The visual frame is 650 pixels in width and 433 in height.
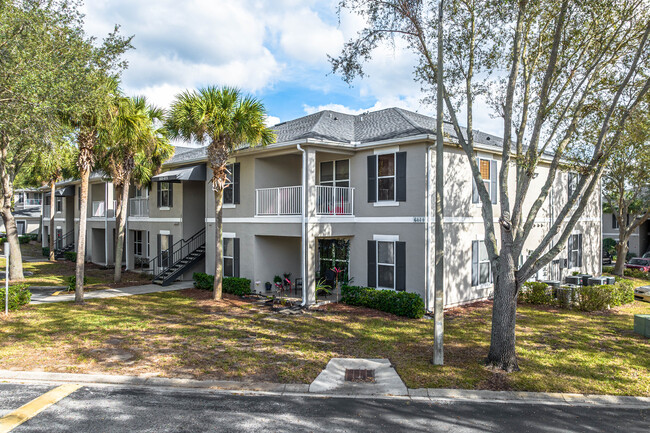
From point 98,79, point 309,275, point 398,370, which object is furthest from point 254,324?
point 98,79

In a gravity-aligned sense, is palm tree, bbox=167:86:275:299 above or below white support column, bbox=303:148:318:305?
above

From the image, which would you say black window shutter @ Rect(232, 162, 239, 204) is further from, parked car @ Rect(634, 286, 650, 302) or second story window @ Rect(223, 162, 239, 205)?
parked car @ Rect(634, 286, 650, 302)

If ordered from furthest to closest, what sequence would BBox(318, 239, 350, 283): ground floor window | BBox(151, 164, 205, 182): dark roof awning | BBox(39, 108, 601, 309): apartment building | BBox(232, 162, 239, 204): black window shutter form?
BBox(151, 164, 205, 182): dark roof awning
BBox(232, 162, 239, 204): black window shutter
BBox(318, 239, 350, 283): ground floor window
BBox(39, 108, 601, 309): apartment building

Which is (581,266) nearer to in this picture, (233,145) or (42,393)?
(233,145)

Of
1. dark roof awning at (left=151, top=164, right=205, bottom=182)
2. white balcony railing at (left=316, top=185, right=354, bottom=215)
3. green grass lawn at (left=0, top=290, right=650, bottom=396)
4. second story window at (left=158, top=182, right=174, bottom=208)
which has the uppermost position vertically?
dark roof awning at (left=151, top=164, right=205, bottom=182)

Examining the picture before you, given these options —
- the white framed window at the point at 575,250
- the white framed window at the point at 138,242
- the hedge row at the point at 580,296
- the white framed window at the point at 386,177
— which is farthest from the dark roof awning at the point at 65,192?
the white framed window at the point at 575,250

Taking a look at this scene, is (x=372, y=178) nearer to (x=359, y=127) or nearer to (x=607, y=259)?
(x=359, y=127)

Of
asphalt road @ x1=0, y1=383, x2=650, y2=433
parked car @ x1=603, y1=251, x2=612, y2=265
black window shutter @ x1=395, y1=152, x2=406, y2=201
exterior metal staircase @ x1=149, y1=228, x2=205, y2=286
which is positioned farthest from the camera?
parked car @ x1=603, y1=251, x2=612, y2=265

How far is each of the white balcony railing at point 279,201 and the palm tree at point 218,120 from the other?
6.92ft

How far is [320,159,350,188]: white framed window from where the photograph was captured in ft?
56.4

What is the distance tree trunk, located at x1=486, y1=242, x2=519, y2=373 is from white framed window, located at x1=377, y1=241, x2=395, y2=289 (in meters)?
6.32

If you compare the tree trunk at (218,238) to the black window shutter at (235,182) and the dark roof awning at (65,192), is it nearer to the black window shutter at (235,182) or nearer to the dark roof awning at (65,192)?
the black window shutter at (235,182)

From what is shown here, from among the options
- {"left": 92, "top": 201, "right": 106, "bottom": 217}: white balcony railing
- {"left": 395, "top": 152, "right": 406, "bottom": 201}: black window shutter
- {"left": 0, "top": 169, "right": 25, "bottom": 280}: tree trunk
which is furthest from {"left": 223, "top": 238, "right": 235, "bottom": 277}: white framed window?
{"left": 92, "top": 201, "right": 106, "bottom": 217}: white balcony railing

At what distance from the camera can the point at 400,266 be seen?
15.2m
